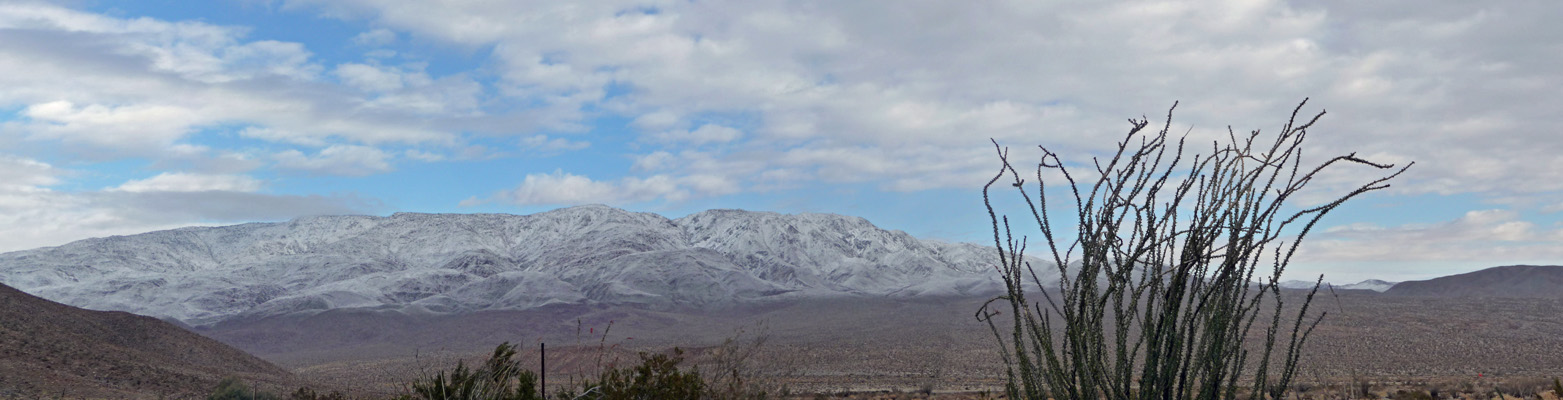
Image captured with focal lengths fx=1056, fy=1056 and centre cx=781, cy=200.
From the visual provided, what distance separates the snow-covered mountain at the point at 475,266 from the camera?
137 meters

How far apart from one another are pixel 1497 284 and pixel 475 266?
132 meters

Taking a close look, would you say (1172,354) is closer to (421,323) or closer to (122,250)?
(421,323)

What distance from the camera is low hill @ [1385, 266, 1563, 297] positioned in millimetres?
111750

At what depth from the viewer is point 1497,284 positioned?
117250mm

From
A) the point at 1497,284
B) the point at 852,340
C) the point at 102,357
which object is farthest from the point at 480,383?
the point at 1497,284

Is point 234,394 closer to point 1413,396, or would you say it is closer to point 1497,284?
point 1413,396

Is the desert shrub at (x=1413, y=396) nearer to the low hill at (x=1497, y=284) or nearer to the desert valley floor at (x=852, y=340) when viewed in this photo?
the desert valley floor at (x=852, y=340)

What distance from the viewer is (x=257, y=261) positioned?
165375mm

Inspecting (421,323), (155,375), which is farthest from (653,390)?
(421,323)

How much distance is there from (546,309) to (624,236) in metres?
48.0

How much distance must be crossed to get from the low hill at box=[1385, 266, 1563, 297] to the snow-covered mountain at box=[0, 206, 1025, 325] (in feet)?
162

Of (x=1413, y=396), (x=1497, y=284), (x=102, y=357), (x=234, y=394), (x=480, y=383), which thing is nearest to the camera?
(x=480, y=383)

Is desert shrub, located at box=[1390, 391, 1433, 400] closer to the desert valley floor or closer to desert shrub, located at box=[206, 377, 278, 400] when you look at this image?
the desert valley floor

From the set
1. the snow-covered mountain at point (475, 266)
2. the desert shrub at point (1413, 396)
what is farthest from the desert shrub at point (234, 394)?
the snow-covered mountain at point (475, 266)
